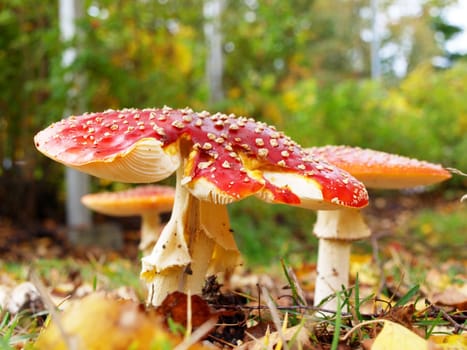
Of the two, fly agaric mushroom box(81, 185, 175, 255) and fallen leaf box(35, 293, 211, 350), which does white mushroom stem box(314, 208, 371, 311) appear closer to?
fly agaric mushroom box(81, 185, 175, 255)

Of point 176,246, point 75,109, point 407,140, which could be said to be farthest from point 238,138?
point 407,140

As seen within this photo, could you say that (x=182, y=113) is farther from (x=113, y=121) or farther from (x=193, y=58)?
(x=193, y=58)

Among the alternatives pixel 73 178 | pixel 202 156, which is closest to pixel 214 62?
pixel 73 178

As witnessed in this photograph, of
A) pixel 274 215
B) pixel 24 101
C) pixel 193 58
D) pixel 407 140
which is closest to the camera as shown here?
pixel 24 101

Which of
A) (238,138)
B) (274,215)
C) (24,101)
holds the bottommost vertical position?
(274,215)

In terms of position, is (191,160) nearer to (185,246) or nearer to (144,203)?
(185,246)

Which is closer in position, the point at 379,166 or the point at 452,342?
the point at 452,342

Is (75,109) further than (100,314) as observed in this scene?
Yes
